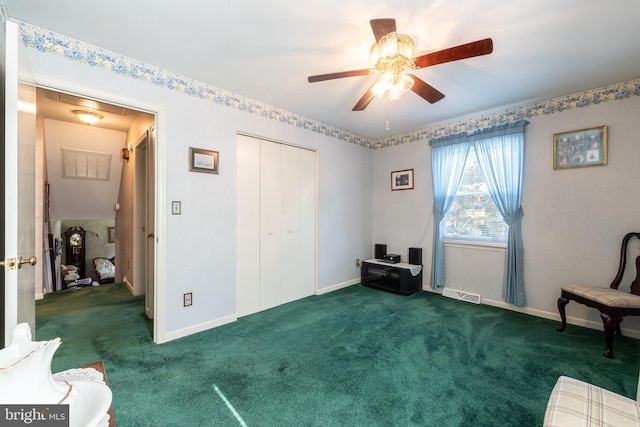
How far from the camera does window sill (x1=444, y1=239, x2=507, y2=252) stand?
329cm

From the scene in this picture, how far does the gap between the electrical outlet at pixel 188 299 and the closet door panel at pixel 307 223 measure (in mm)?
1434

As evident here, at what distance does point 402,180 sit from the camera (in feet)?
13.8

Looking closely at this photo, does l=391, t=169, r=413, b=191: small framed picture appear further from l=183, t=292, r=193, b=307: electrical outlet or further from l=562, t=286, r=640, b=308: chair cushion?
l=183, t=292, r=193, b=307: electrical outlet

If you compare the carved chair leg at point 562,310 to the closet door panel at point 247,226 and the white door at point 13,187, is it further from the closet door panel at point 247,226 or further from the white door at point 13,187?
the white door at point 13,187

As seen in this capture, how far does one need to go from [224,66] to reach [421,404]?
9.58 feet

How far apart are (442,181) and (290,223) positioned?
217 centimetres

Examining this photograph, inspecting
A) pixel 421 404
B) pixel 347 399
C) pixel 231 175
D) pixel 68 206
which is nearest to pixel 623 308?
pixel 421 404

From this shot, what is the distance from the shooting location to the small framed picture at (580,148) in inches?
105

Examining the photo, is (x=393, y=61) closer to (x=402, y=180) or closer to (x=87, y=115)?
(x=402, y=180)

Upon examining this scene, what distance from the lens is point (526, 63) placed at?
7.29 ft

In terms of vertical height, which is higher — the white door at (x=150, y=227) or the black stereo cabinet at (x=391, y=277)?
the white door at (x=150, y=227)

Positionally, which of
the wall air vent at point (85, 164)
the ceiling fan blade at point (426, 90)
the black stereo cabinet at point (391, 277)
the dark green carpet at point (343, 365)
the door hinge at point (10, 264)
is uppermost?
the ceiling fan blade at point (426, 90)

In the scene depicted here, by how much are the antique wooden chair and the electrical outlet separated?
3.56m

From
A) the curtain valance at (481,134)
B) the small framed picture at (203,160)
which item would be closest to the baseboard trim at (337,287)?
the small framed picture at (203,160)
